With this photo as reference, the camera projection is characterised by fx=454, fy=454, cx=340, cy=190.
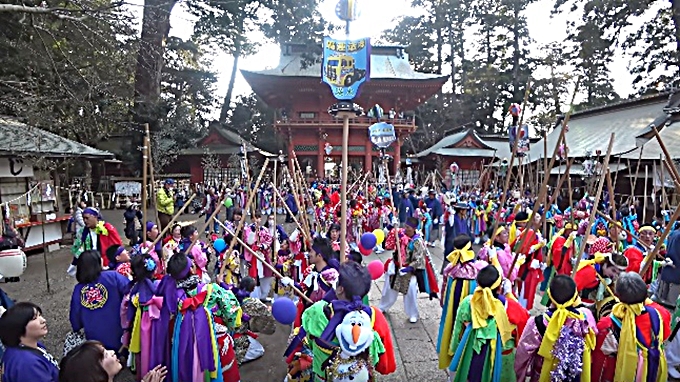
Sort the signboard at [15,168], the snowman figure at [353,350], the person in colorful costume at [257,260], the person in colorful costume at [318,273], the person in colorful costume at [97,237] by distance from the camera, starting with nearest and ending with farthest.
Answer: the snowman figure at [353,350] < the person in colorful costume at [318,273] < the person in colorful costume at [97,237] < the person in colorful costume at [257,260] < the signboard at [15,168]

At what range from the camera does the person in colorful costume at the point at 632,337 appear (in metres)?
3.24

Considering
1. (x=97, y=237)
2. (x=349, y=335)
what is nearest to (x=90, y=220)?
(x=97, y=237)

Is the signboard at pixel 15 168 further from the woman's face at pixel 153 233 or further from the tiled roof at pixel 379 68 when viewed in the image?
the tiled roof at pixel 379 68

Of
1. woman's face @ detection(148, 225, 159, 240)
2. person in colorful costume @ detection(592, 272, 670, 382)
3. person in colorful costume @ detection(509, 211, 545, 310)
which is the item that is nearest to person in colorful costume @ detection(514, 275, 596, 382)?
person in colorful costume @ detection(592, 272, 670, 382)

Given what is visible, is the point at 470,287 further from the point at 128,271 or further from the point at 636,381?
the point at 128,271

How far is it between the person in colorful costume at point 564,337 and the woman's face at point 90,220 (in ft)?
18.9

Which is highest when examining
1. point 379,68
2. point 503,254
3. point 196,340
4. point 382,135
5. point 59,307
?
point 379,68

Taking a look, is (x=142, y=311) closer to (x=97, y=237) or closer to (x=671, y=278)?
(x=97, y=237)

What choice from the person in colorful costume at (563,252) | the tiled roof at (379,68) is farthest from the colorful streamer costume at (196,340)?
the tiled roof at (379,68)

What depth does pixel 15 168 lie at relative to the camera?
11.2m

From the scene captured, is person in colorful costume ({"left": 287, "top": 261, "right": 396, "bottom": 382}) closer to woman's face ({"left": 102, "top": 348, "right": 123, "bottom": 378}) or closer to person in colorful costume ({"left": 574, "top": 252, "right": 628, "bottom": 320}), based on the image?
woman's face ({"left": 102, "top": 348, "right": 123, "bottom": 378})

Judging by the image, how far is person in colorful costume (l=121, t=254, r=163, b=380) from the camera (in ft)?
12.8

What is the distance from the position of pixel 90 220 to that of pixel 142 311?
303cm

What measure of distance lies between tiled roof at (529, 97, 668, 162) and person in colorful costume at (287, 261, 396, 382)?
16.3 m
